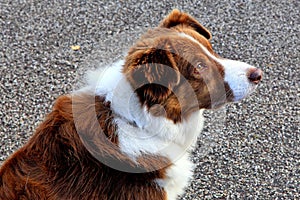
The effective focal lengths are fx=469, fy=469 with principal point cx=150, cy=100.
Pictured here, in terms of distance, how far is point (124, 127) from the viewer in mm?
2506

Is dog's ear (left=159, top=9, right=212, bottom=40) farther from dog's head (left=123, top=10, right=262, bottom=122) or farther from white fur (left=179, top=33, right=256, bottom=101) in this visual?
white fur (left=179, top=33, right=256, bottom=101)

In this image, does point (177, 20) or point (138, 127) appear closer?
point (138, 127)

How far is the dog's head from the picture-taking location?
238 centimetres

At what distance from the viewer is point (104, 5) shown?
5207mm

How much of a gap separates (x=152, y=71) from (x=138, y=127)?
0.35 meters

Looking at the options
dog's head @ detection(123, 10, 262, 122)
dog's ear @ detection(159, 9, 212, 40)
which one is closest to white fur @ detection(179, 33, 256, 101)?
dog's head @ detection(123, 10, 262, 122)

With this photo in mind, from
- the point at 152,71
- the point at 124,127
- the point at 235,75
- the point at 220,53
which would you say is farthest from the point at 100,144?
the point at 220,53

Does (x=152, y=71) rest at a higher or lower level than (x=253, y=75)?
higher

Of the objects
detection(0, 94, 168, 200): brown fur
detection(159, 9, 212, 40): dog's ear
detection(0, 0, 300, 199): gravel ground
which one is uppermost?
detection(159, 9, 212, 40): dog's ear

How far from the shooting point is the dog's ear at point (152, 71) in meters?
2.33

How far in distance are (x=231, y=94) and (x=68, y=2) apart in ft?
10.1

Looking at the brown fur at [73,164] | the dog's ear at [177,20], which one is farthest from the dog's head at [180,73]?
the brown fur at [73,164]

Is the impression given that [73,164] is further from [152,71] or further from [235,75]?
[235,75]

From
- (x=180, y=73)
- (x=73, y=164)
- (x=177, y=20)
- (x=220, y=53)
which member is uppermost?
(x=177, y=20)
